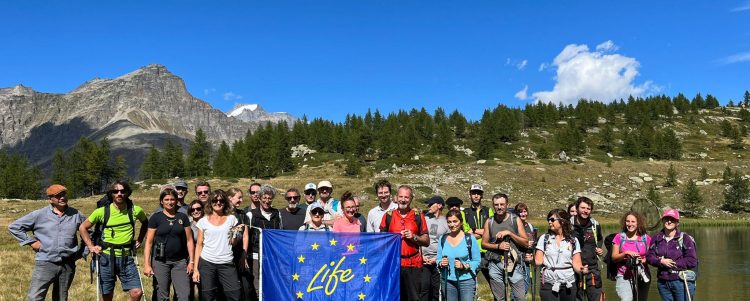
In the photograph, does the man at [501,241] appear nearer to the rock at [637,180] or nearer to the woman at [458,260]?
the woman at [458,260]

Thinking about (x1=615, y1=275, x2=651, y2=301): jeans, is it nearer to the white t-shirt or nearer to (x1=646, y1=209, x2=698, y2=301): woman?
(x1=646, y1=209, x2=698, y2=301): woman

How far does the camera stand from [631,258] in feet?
26.3

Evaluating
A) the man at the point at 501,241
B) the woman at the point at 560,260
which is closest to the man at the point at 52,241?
the man at the point at 501,241

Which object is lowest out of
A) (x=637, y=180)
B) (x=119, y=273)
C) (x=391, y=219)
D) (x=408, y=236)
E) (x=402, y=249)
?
(x=119, y=273)

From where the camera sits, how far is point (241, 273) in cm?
855

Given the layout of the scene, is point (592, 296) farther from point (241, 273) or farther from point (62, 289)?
point (62, 289)

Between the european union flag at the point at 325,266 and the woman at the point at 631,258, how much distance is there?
3.64 m

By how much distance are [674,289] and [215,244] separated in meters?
7.23

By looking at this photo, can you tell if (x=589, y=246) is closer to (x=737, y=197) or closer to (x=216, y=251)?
(x=216, y=251)

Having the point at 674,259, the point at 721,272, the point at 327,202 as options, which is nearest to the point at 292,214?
the point at 327,202

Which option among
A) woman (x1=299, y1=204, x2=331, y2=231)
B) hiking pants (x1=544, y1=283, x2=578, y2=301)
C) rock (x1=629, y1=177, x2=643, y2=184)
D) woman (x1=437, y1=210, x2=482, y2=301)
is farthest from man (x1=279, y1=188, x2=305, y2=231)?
rock (x1=629, y1=177, x2=643, y2=184)

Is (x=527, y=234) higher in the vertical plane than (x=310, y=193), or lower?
lower

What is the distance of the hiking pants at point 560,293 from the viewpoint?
7.70m

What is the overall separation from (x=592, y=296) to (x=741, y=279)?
1899 centimetres
